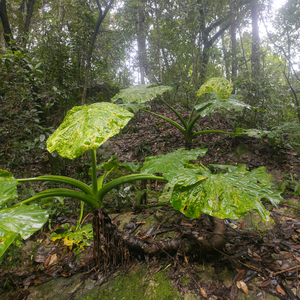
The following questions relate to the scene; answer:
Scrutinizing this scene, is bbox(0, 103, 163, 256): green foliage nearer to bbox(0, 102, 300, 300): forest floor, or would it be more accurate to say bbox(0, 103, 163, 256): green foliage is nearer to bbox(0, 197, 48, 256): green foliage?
bbox(0, 197, 48, 256): green foliage

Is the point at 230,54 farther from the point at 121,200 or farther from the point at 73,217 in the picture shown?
the point at 73,217

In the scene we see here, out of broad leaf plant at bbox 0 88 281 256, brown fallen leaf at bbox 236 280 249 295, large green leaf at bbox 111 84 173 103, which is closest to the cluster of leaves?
large green leaf at bbox 111 84 173 103

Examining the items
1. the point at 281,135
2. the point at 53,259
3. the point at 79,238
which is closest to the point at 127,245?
the point at 79,238

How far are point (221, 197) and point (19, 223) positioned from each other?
97 cm

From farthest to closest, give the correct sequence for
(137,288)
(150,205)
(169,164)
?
(150,205), (169,164), (137,288)

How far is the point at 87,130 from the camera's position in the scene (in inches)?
35.5

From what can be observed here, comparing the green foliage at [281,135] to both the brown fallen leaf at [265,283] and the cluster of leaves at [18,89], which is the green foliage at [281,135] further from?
the cluster of leaves at [18,89]

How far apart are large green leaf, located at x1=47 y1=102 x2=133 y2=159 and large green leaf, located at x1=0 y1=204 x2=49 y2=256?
304 mm

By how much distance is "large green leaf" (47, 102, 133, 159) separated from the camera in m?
0.85

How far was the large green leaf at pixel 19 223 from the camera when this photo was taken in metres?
0.65

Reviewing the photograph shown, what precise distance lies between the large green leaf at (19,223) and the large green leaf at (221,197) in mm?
664

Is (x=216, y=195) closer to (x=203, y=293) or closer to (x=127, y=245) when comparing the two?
(x=203, y=293)

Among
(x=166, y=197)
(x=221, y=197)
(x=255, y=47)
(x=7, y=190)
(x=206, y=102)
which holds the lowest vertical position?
(x=166, y=197)

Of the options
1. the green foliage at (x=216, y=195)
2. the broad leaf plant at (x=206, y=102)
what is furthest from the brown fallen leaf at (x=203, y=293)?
the broad leaf plant at (x=206, y=102)
